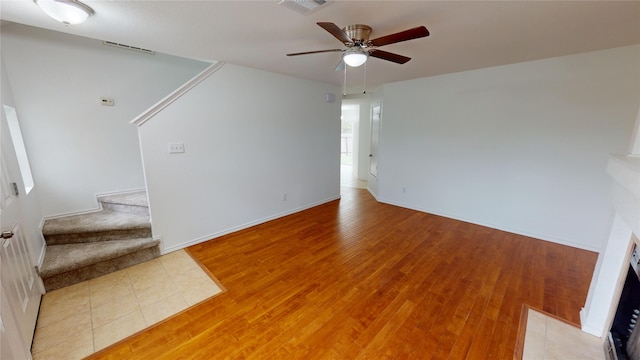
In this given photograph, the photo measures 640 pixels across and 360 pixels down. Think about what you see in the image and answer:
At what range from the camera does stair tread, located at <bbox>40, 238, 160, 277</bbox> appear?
7.28 ft

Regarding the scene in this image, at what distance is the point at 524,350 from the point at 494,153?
2712 millimetres

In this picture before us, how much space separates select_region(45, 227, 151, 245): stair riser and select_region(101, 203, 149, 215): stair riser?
30 cm

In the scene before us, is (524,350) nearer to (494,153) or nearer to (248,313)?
(248,313)

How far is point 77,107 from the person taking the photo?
9.49ft

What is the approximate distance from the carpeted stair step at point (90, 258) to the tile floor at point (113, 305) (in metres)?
0.07

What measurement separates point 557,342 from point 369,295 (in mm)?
1343

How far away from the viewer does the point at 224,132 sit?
10.7 feet

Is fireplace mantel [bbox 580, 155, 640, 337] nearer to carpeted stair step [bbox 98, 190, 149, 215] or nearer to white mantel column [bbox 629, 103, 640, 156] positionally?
white mantel column [bbox 629, 103, 640, 156]

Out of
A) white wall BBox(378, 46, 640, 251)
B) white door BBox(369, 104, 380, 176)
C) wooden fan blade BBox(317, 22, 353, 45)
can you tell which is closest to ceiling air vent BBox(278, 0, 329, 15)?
wooden fan blade BBox(317, 22, 353, 45)

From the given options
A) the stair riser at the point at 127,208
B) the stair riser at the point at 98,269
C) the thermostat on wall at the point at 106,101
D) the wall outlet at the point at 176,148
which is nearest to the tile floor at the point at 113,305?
the stair riser at the point at 98,269

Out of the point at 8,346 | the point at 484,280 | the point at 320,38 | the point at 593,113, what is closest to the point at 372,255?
the point at 484,280

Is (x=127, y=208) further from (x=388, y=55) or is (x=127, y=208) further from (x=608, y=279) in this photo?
(x=608, y=279)

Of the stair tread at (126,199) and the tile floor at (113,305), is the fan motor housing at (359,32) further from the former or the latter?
the stair tread at (126,199)

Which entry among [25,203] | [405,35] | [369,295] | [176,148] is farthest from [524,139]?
[25,203]
